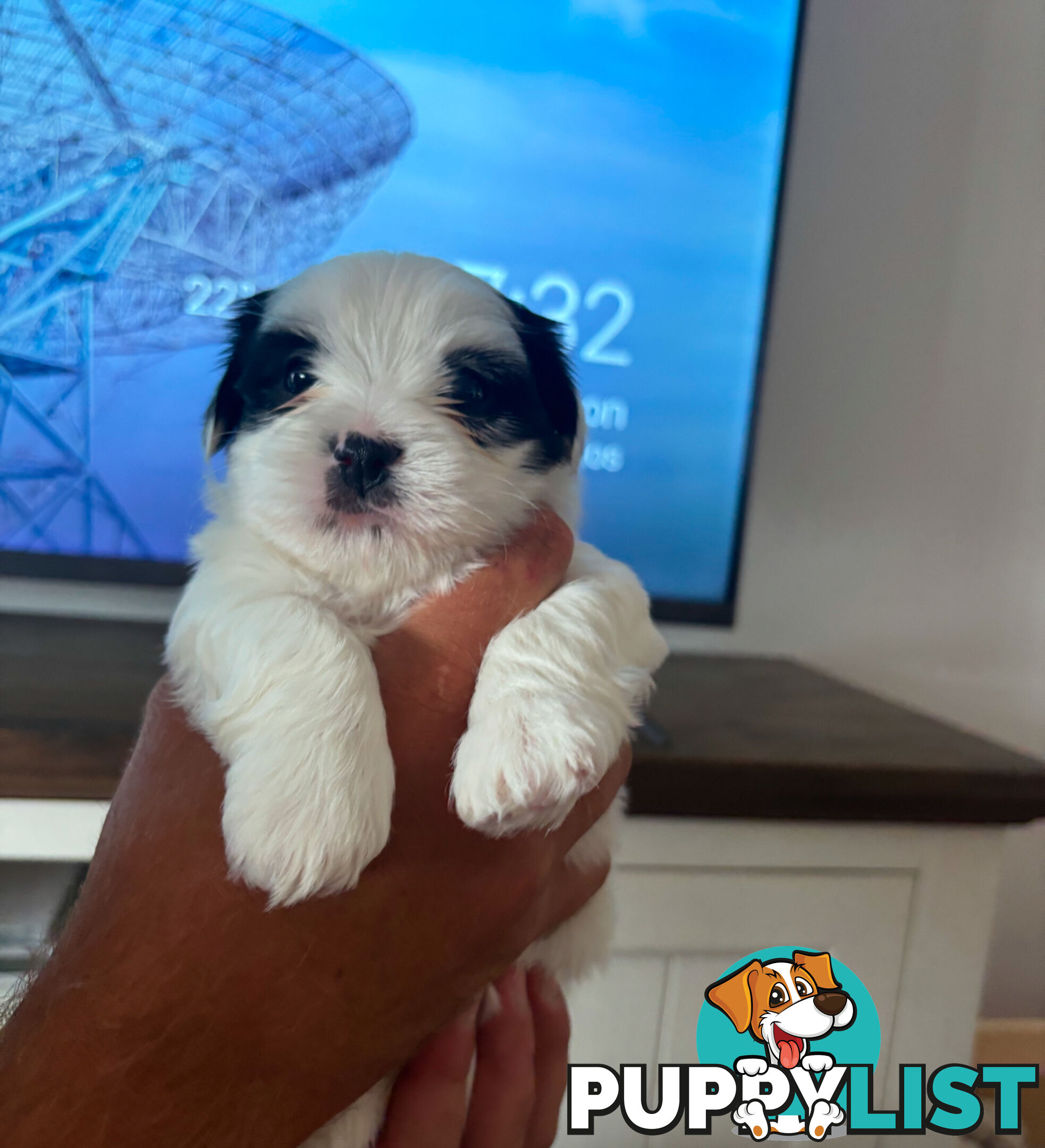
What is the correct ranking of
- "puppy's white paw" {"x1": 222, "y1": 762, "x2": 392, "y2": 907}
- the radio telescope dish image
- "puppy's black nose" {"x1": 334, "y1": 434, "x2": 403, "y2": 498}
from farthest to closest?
the radio telescope dish image
"puppy's black nose" {"x1": 334, "y1": 434, "x2": 403, "y2": 498}
"puppy's white paw" {"x1": 222, "y1": 762, "x2": 392, "y2": 907}

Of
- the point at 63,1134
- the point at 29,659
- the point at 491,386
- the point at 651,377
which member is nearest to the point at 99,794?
the point at 29,659

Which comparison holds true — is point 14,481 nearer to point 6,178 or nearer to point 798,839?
point 6,178

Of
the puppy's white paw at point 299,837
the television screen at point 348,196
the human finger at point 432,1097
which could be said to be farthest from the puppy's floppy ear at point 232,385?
the human finger at point 432,1097

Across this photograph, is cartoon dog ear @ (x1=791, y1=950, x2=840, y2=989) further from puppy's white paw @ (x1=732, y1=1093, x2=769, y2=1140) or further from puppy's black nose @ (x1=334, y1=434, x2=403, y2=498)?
puppy's black nose @ (x1=334, y1=434, x2=403, y2=498)

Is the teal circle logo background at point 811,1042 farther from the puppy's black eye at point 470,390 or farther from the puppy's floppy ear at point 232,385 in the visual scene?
the puppy's floppy ear at point 232,385

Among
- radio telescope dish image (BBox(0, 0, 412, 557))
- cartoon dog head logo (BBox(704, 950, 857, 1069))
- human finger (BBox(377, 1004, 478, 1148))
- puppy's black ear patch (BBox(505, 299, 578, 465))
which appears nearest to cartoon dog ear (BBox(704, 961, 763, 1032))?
cartoon dog head logo (BBox(704, 950, 857, 1069))
